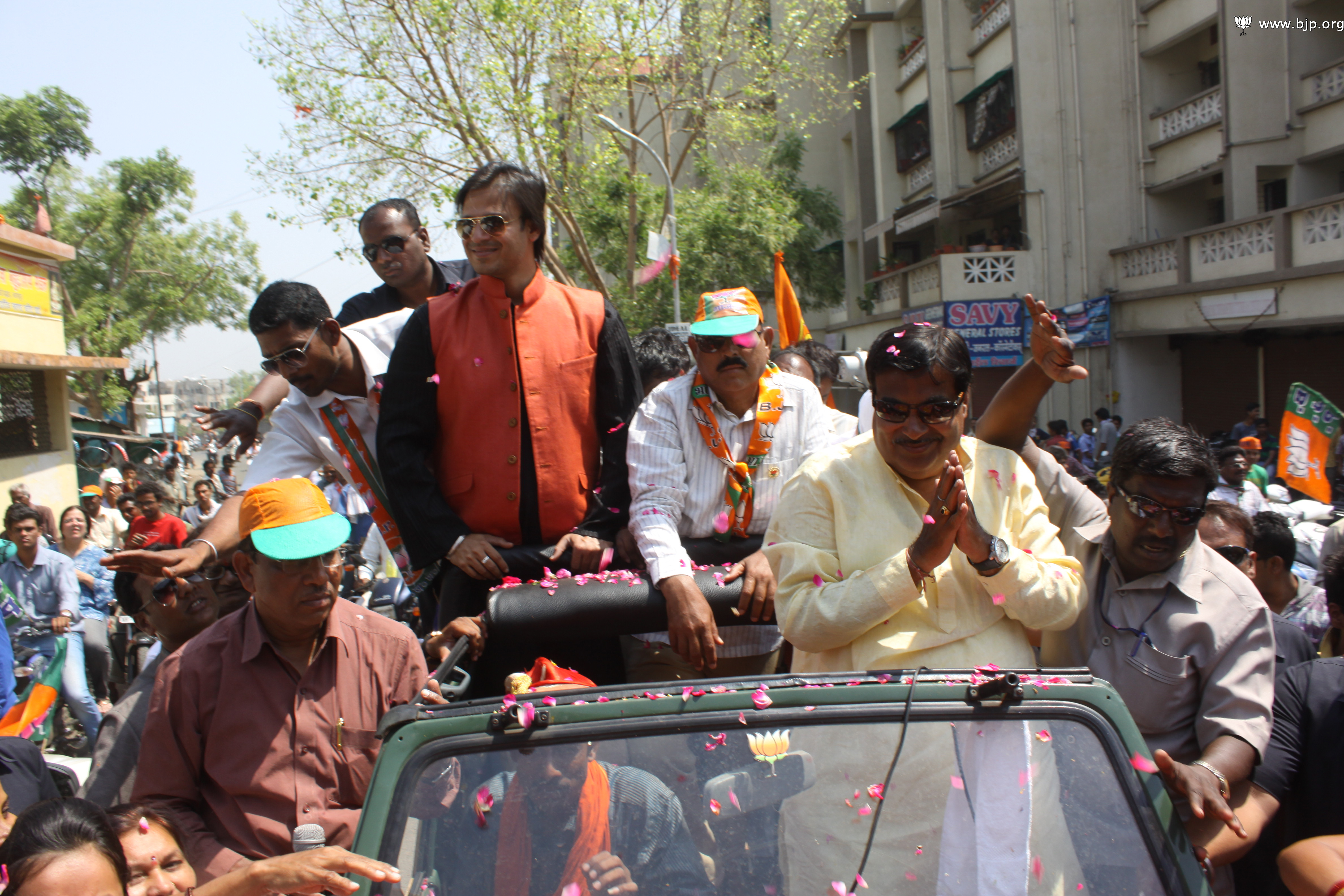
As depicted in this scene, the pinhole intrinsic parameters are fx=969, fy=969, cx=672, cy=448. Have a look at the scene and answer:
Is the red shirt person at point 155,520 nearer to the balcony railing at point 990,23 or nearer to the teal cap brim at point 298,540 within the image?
the teal cap brim at point 298,540

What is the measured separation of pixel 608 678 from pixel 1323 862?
1.98 meters

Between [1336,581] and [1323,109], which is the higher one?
[1323,109]

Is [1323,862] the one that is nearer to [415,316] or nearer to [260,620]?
[260,620]

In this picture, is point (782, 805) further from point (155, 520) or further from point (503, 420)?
point (155, 520)

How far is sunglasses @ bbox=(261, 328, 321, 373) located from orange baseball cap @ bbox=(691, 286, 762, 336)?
1363mm

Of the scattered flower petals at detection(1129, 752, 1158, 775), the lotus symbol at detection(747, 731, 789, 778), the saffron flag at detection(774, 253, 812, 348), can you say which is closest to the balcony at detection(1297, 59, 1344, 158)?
the saffron flag at detection(774, 253, 812, 348)

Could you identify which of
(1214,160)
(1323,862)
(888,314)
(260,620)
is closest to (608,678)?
(260,620)

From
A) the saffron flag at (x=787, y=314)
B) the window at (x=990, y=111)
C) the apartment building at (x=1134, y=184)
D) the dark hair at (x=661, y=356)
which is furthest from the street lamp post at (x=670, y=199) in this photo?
the dark hair at (x=661, y=356)

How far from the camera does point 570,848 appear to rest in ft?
5.30

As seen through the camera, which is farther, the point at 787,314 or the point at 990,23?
the point at 990,23

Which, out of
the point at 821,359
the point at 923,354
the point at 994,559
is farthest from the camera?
the point at 821,359

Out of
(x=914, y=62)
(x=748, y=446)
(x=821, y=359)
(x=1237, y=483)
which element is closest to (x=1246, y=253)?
(x=1237, y=483)

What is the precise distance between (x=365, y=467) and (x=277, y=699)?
113cm

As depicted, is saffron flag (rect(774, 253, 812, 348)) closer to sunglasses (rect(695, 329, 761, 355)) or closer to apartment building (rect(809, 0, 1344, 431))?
sunglasses (rect(695, 329, 761, 355))
